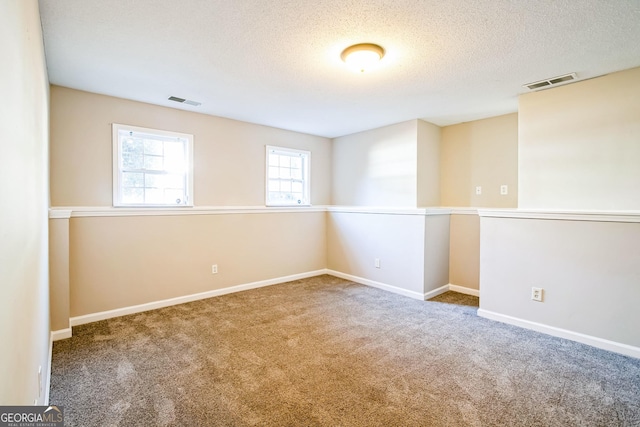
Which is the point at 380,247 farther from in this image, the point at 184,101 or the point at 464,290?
the point at 184,101

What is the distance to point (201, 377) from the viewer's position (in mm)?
2146

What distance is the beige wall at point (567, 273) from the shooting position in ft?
8.20

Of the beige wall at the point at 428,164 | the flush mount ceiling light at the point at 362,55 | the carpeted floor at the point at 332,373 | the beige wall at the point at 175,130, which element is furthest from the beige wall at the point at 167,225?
the flush mount ceiling light at the point at 362,55

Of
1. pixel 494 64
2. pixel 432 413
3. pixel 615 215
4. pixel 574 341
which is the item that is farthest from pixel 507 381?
pixel 494 64

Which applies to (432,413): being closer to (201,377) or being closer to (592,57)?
(201,377)

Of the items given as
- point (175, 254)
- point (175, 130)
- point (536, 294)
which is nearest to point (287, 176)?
point (175, 130)

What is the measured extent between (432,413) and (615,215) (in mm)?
2307

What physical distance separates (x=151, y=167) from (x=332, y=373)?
3.09m

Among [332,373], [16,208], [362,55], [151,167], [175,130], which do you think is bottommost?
[332,373]

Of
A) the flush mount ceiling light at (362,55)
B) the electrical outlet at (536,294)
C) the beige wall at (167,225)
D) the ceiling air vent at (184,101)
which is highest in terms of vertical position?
the ceiling air vent at (184,101)

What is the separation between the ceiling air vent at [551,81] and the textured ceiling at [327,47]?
82 millimetres

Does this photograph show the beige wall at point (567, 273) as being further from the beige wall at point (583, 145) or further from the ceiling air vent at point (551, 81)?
the ceiling air vent at point (551, 81)

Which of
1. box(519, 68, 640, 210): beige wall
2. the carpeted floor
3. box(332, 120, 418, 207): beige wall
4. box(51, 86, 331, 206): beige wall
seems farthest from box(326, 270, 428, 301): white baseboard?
box(519, 68, 640, 210): beige wall

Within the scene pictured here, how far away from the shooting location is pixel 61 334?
277cm
